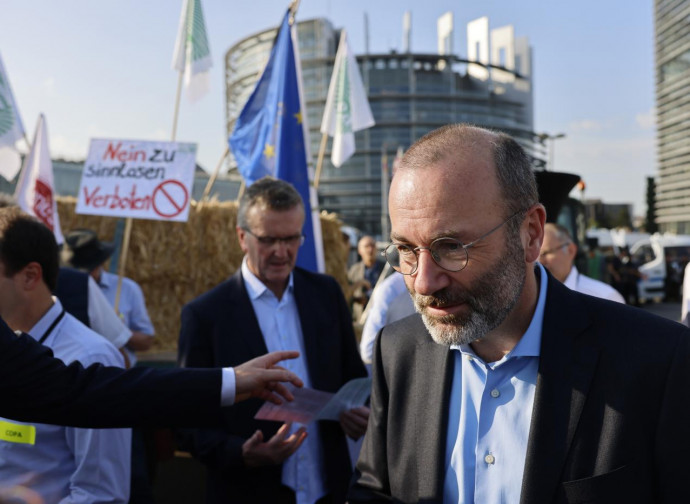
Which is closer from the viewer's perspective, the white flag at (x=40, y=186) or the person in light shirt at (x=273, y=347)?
the person in light shirt at (x=273, y=347)

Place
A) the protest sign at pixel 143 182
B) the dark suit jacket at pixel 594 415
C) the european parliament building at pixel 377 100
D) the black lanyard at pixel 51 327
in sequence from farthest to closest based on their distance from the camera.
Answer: the european parliament building at pixel 377 100, the protest sign at pixel 143 182, the black lanyard at pixel 51 327, the dark suit jacket at pixel 594 415

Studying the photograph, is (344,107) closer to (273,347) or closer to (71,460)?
(273,347)

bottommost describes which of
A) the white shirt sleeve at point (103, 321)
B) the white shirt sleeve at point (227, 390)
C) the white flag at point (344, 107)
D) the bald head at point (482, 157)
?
the white shirt sleeve at point (227, 390)

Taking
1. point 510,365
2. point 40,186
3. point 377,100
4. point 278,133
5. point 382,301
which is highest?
point 377,100

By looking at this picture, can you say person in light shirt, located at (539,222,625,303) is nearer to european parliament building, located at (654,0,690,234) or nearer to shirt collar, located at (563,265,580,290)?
shirt collar, located at (563,265,580,290)

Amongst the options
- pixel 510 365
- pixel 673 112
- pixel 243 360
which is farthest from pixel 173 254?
pixel 673 112

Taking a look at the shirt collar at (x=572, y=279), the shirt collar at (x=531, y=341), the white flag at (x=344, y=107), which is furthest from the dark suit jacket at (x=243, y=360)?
the white flag at (x=344, y=107)

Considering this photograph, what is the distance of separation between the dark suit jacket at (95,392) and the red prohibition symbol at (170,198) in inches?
153

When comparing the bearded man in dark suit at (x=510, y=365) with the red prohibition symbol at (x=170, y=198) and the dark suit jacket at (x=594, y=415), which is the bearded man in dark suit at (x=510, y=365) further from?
the red prohibition symbol at (x=170, y=198)

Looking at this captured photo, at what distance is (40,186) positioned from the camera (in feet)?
19.5

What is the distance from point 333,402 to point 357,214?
3088 inches

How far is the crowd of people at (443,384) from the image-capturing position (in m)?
1.52

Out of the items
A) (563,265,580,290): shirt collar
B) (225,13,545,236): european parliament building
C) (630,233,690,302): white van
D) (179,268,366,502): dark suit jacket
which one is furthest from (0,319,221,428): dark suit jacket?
(225,13,545,236): european parliament building

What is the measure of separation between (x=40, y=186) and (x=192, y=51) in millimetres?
2129
